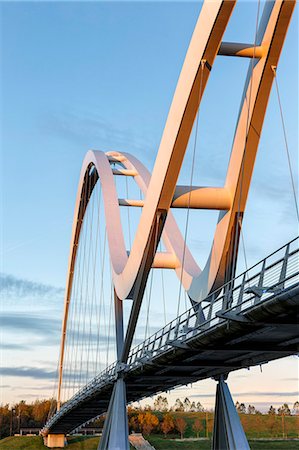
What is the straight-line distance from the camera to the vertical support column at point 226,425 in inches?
998

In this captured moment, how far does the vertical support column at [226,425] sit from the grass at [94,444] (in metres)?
46.7

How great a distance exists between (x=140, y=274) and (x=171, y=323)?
479cm

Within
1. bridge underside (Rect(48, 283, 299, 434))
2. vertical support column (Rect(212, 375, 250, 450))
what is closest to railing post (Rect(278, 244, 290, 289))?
bridge underside (Rect(48, 283, 299, 434))

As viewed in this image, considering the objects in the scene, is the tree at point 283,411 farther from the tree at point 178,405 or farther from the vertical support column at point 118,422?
the vertical support column at point 118,422

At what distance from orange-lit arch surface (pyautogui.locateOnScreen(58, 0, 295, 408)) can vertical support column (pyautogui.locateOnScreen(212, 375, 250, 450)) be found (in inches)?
152

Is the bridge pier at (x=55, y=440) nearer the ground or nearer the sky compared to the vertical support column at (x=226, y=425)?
nearer the sky

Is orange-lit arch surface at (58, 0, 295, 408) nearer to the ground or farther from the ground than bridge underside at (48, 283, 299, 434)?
farther from the ground

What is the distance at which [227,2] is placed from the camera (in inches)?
723

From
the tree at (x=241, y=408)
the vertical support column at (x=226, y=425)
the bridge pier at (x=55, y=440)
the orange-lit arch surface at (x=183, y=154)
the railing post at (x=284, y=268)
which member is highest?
the tree at (x=241, y=408)

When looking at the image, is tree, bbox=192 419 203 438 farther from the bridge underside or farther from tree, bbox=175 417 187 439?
the bridge underside

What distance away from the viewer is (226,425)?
2588cm

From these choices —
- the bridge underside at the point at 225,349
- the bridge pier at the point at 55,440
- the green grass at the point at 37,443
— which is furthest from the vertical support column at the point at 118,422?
the green grass at the point at 37,443

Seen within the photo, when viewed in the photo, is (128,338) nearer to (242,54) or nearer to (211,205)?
(211,205)

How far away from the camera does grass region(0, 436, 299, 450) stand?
7162 cm
